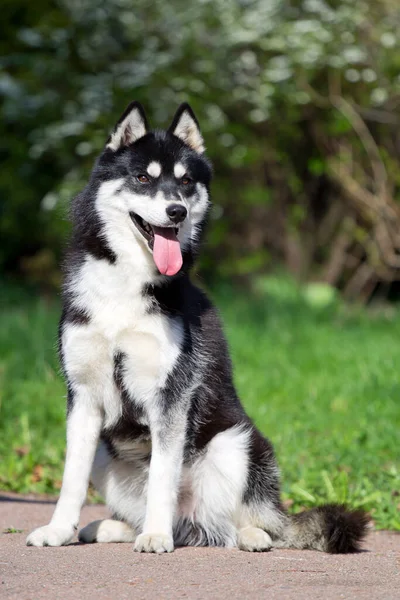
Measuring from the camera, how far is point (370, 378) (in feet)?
27.1

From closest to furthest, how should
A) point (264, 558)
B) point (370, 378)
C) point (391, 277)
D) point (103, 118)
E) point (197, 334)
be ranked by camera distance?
point (264, 558) < point (197, 334) < point (370, 378) < point (103, 118) < point (391, 277)

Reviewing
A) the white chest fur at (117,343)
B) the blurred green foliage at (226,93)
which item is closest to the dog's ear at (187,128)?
the white chest fur at (117,343)

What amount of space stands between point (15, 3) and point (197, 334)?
12.3 m

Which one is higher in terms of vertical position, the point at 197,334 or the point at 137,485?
the point at 197,334

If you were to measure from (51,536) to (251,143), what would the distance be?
415 inches

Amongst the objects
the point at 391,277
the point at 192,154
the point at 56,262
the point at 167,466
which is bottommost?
the point at 56,262

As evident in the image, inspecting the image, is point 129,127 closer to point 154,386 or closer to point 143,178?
point 143,178

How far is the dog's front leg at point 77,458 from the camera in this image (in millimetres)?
4164

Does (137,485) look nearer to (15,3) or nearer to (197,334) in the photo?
(197,334)

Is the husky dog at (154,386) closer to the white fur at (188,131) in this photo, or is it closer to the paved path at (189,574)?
the white fur at (188,131)

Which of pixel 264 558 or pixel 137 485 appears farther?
pixel 137 485

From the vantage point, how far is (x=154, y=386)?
415cm

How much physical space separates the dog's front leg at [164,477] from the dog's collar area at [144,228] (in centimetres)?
86

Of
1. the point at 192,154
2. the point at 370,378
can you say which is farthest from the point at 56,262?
the point at 192,154
